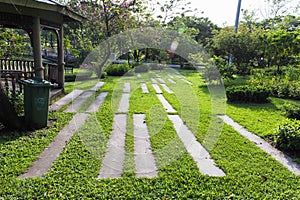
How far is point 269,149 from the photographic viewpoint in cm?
363

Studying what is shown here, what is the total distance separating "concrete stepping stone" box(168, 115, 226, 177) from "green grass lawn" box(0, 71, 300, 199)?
3.3 inches

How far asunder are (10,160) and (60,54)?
204 inches

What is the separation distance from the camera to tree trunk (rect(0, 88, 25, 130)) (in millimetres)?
3783

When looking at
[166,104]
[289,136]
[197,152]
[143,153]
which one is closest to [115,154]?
[143,153]

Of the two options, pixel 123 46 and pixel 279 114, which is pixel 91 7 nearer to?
pixel 123 46

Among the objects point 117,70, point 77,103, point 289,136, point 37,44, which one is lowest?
point 77,103

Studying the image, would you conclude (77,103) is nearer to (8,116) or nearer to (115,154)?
(8,116)

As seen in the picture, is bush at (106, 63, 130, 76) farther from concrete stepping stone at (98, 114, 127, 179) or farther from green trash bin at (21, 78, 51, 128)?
green trash bin at (21, 78, 51, 128)

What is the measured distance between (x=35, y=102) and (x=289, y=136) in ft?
14.1

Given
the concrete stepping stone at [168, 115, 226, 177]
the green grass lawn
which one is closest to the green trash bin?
the green grass lawn

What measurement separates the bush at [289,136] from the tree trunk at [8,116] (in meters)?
4.38

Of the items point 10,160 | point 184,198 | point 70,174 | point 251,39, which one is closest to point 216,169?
point 184,198

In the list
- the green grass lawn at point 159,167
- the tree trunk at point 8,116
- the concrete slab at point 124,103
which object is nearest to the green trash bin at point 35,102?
the tree trunk at point 8,116

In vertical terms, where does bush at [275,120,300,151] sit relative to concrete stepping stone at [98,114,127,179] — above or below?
above
